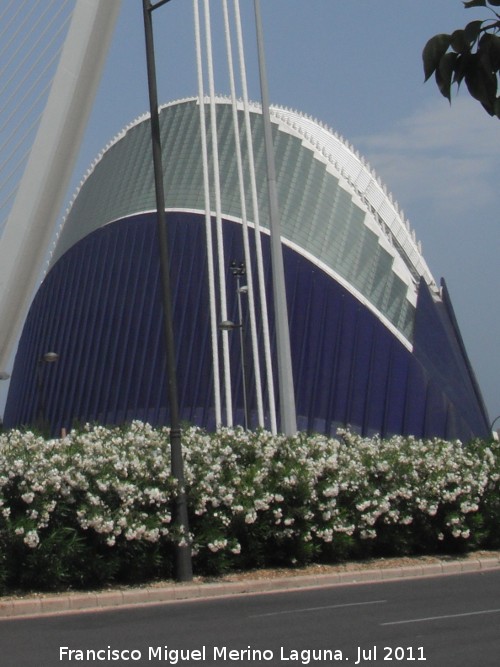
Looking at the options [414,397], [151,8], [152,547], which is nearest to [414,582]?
[152,547]

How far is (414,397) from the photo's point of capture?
5166cm

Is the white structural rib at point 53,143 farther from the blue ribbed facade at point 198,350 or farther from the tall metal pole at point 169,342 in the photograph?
the blue ribbed facade at point 198,350

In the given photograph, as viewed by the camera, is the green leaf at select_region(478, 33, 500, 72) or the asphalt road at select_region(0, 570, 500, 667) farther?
the asphalt road at select_region(0, 570, 500, 667)

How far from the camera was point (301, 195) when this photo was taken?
58.3 m

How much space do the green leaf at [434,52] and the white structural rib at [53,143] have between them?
1660 centimetres

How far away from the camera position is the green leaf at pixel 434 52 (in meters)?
4.30

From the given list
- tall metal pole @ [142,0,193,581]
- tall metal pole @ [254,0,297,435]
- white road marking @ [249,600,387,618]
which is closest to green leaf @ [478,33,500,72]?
white road marking @ [249,600,387,618]

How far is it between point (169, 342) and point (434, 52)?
13.8 metres

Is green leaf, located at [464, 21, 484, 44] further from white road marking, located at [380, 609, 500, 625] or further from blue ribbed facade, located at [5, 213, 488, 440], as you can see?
blue ribbed facade, located at [5, 213, 488, 440]

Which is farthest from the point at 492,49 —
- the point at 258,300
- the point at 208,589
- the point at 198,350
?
the point at 198,350

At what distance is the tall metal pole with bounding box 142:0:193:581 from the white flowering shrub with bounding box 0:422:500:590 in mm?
188

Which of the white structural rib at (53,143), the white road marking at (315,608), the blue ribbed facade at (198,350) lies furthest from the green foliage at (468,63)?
the blue ribbed facade at (198,350)

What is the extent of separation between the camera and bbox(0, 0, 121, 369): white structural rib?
20.3 metres

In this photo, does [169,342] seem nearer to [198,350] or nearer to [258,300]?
[258,300]
